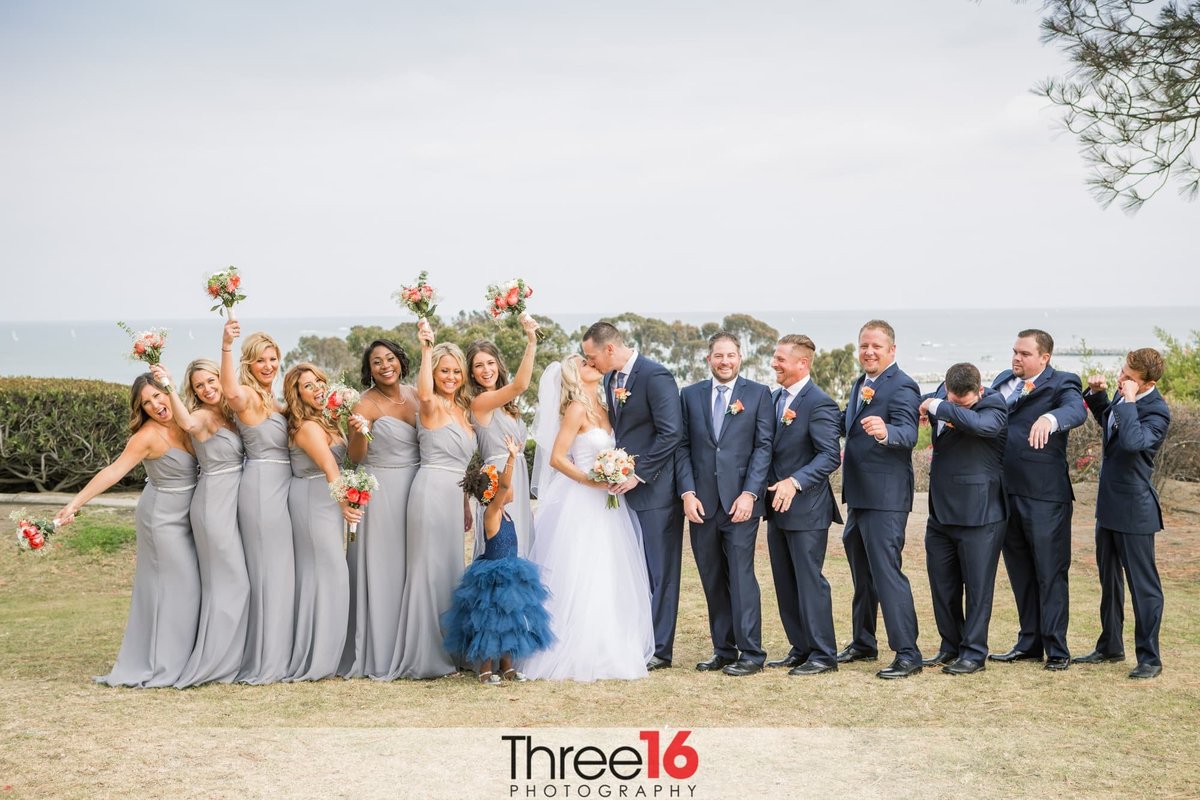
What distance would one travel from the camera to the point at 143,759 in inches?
216

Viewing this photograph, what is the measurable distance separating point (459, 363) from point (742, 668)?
2.73m

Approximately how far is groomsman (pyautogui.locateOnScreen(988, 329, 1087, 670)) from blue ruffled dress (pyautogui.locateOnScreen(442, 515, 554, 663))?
10.2ft

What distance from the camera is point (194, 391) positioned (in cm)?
750

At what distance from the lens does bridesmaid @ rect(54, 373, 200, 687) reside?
7.37 m

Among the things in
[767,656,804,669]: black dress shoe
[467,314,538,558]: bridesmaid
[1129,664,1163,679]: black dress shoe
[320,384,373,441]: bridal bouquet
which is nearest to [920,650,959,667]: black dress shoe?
[767,656,804,669]: black dress shoe

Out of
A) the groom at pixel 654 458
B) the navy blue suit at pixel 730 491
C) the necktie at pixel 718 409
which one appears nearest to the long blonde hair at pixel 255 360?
the groom at pixel 654 458

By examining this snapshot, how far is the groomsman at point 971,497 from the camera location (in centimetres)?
707

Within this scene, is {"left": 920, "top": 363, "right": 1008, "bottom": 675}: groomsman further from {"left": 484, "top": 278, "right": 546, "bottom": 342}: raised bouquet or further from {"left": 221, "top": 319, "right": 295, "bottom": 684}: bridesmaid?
{"left": 221, "top": 319, "right": 295, "bottom": 684}: bridesmaid

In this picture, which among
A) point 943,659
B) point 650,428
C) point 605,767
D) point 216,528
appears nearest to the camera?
point 605,767

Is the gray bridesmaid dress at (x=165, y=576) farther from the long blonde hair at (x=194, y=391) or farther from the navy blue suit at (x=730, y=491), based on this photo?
the navy blue suit at (x=730, y=491)

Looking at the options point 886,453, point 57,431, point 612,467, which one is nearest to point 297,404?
point 612,467

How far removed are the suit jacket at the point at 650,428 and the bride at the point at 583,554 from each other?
0.14m

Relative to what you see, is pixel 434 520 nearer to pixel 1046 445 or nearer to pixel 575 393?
pixel 575 393

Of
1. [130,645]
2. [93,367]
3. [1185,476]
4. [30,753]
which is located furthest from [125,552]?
[93,367]
